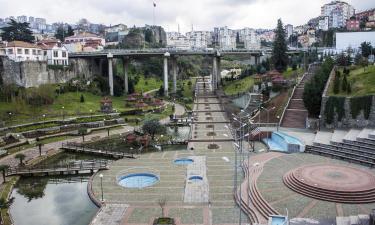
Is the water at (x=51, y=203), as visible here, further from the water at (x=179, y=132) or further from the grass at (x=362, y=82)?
the grass at (x=362, y=82)

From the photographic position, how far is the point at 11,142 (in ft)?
139

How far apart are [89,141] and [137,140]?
659cm

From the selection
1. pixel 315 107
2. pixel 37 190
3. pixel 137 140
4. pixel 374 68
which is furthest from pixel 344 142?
pixel 37 190

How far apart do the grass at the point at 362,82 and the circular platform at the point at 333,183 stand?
1388 cm

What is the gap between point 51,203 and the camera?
27.2 m

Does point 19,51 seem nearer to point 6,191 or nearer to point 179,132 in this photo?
point 179,132

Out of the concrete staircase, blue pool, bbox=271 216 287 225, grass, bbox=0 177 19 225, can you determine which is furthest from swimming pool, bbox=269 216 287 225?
grass, bbox=0 177 19 225

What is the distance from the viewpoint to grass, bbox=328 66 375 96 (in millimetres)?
39644

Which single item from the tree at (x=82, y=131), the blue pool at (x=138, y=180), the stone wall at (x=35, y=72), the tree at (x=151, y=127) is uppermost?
the stone wall at (x=35, y=72)

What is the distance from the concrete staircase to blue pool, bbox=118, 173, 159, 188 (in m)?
15.2

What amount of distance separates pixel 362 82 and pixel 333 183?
21576 millimetres

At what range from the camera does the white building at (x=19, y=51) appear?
66312 mm

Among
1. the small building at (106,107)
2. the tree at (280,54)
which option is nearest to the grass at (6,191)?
the small building at (106,107)

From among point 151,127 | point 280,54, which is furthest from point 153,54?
point 151,127
